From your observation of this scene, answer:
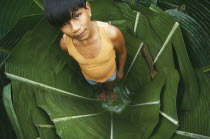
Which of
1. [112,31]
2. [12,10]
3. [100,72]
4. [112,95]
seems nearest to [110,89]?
[112,95]

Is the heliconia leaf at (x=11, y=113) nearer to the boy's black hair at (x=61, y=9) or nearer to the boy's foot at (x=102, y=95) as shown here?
the boy's black hair at (x=61, y=9)

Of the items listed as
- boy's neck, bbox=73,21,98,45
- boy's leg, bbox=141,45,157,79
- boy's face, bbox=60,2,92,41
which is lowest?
boy's leg, bbox=141,45,157,79

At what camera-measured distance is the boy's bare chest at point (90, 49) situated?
23.4 inches

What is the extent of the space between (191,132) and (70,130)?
32cm

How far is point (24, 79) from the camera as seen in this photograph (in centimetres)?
62

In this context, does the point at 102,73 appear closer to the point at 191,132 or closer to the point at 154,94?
the point at 154,94

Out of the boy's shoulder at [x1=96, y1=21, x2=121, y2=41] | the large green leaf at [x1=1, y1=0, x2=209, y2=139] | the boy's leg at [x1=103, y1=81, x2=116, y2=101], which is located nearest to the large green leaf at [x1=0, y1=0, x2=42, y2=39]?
the large green leaf at [x1=1, y1=0, x2=209, y2=139]

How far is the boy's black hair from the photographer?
45cm

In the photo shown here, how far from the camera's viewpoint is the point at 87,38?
21.5 inches

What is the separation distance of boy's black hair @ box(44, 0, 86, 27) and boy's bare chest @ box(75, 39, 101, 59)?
13 centimetres

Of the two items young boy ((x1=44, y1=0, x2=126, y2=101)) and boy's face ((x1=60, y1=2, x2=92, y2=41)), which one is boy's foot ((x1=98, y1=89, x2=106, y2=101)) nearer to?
young boy ((x1=44, y1=0, x2=126, y2=101))

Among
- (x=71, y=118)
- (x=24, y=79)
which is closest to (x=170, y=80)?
(x=71, y=118)

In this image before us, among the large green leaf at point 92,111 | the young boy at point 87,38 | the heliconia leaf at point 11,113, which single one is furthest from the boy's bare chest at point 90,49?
the heliconia leaf at point 11,113

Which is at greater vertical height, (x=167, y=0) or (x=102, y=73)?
(x=167, y=0)
